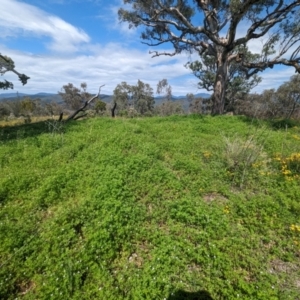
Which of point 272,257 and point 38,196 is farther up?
point 38,196

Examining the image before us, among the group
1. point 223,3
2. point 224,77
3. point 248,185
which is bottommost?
point 248,185

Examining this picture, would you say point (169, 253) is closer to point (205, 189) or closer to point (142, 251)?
point (142, 251)

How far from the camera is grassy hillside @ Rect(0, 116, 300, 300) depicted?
2.82 meters

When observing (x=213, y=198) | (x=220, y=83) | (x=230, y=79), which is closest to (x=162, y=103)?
(x=230, y=79)

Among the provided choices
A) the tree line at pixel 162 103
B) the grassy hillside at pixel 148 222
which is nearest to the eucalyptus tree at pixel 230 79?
the tree line at pixel 162 103

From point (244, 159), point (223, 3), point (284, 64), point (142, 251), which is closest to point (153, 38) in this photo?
point (223, 3)

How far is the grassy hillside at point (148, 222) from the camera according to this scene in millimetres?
2820

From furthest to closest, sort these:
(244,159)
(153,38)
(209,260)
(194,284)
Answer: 1. (153,38)
2. (244,159)
3. (209,260)
4. (194,284)

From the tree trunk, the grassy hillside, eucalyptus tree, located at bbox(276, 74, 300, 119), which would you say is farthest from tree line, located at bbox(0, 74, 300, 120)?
the grassy hillside

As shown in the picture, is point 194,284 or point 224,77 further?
point 224,77

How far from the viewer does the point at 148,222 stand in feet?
12.6

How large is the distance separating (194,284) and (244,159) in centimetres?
353

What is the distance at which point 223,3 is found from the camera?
1264 centimetres

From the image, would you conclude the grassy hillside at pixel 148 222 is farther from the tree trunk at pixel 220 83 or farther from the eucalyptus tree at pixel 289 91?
the eucalyptus tree at pixel 289 91
